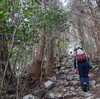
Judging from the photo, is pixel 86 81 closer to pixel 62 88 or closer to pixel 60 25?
pixel 62 88

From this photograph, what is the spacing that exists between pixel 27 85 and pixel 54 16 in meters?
3.13

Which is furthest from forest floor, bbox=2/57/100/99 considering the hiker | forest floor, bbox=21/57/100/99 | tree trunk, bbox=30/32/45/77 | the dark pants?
tree trunk, bbox=30/32/45/77

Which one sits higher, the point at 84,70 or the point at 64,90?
the point at 84,70

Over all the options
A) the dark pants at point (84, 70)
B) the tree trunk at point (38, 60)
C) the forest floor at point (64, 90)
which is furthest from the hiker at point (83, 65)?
the tree trunk at point (38, 60)

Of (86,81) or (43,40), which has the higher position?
(43,40)

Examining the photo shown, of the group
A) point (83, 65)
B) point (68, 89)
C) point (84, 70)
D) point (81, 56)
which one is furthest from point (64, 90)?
point (81, 56)

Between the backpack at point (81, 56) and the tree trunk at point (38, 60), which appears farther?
the tree trunk at point (38, 60)

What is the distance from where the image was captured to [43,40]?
6598mm

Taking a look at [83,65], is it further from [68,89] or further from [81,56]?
[68,89]

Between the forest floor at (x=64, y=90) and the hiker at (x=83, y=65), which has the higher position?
the hiker at (x=83, y=65)

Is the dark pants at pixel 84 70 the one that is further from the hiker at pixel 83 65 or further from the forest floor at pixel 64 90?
the forest floor at pixel 64 90

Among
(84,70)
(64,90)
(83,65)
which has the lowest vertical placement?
(64,90)

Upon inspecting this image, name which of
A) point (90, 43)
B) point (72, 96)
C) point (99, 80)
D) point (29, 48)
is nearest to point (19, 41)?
point (29, 48)

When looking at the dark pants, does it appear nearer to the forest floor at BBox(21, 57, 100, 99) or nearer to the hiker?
the hiker
